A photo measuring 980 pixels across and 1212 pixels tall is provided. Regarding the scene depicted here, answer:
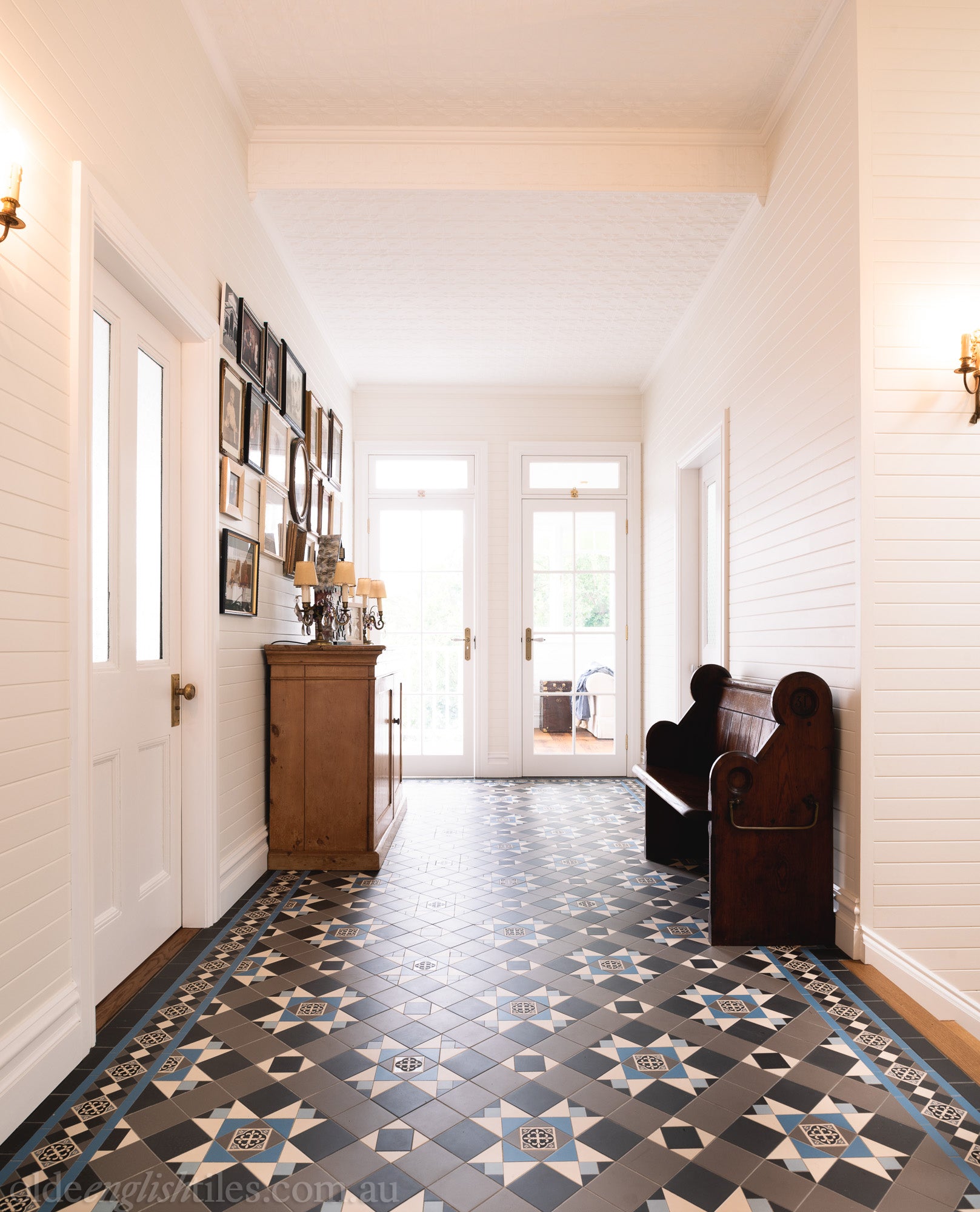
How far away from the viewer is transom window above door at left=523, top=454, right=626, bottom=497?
6672mm

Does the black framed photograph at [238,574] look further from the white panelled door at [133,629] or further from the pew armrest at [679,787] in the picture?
the pew armrest at [679,787]

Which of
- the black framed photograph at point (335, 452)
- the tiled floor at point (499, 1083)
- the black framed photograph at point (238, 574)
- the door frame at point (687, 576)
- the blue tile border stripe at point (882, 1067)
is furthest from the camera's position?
the black framed photograph at point (335, 452)

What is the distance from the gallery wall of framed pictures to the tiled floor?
1538mm

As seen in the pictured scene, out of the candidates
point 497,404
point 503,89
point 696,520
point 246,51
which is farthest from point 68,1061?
point 497,404

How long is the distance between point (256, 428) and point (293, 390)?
934 mm

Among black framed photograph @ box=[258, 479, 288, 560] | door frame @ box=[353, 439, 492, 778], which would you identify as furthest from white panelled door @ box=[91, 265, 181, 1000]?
door frame @ box=[353, 439, 492, 778]

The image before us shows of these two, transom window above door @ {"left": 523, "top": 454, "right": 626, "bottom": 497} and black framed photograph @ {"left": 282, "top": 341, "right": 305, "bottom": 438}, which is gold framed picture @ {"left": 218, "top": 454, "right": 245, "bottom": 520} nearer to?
black framed photograph @ {"left": 282, "top": 341, "right": 305, "bottom": 438}

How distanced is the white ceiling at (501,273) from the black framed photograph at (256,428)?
94cm

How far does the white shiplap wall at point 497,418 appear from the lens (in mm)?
6684

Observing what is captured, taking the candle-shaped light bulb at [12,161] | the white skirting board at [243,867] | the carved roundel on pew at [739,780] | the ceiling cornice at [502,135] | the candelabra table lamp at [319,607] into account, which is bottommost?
the white skirting board at [243,867]

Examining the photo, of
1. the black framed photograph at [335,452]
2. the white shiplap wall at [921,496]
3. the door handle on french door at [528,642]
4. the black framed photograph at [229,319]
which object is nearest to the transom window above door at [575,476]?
the door handle on french door at [528,642]

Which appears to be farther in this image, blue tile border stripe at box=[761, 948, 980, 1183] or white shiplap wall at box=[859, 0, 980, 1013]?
white shiplap wall at box=[859, 0, 980, 1013]

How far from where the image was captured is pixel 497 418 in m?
6.71

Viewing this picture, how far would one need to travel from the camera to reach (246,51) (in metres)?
3.16
